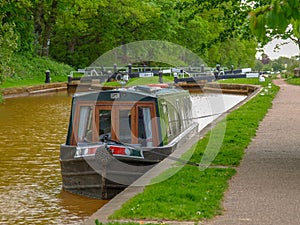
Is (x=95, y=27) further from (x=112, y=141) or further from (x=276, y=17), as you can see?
(x=276, y=17)

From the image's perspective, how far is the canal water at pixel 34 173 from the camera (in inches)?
450

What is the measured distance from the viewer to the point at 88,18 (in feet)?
189

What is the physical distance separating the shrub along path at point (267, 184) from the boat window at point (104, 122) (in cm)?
274

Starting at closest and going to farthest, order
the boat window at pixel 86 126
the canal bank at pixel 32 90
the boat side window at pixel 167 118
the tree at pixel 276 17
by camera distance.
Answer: the tree at pixel 276 17, the boat window at pixel 86 126, the boat side window at pixel 167 118, the canal bank at pixel 32 90

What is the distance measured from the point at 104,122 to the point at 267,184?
4.23 m

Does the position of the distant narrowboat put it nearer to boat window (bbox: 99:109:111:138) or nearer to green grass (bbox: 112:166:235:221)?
boat window (bbox: 99:109:111:138)

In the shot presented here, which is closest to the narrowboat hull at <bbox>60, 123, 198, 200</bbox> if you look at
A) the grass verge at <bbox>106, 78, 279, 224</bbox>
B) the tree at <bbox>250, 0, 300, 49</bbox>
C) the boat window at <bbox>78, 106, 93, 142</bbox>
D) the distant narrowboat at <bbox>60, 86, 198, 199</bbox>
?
the distant narrowboat at <bbox>60, 86, 198, 199</bbox>

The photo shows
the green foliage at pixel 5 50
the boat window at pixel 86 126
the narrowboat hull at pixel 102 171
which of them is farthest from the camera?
the green foliage at pixel 5 50

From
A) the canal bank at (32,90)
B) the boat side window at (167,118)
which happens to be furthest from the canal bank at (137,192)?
the canal bank at (32,90)

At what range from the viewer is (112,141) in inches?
492

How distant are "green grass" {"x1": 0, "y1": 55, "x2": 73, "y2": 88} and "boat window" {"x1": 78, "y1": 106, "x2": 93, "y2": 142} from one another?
2624cm

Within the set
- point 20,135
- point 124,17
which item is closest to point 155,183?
point 20,135

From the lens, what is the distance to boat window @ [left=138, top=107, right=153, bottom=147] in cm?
1294

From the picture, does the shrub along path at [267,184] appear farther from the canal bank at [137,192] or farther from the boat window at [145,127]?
the boat window at [145,127]
